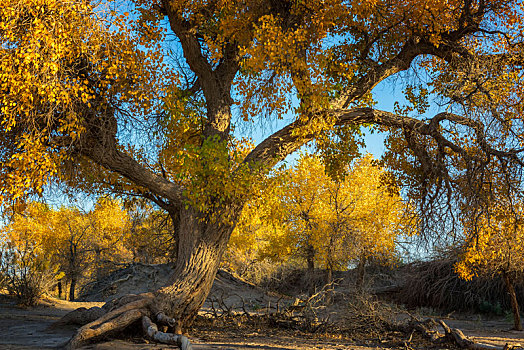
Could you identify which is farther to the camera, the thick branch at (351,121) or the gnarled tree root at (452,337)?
the thick branch at (351,121)

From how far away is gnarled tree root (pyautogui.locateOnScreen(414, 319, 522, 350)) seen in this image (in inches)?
257

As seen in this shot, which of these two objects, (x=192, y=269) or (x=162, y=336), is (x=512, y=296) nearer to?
(x=192, y=269)

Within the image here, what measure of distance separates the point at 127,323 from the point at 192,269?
5.40 ft

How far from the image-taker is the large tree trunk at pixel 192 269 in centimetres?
809

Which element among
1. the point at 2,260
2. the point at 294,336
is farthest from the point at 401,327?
the point at 2,260

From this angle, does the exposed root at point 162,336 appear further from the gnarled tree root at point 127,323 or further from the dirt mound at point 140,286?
the dirt mound at point 140,286

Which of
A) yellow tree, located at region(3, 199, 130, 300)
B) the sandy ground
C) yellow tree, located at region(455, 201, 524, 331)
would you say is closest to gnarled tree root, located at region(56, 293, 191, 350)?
the sandy ground

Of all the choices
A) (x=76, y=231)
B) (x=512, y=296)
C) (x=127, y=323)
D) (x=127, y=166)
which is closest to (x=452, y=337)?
(x=512, y=296)

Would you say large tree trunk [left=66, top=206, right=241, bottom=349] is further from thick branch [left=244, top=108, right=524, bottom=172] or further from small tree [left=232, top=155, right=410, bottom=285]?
small tree [left=232, top=155, right=410, bottom=285]

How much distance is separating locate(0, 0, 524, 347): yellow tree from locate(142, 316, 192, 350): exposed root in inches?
13.3

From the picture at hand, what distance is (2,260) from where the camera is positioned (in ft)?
41.8

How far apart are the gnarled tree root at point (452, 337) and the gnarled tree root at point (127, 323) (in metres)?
4.60

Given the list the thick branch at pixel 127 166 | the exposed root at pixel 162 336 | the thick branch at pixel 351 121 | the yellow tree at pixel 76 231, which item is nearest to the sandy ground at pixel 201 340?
the exposed root at pixel 162 336

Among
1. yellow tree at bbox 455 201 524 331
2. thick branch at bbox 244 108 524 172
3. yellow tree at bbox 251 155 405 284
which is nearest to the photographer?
thick branch at bbox 244 108 524 172
